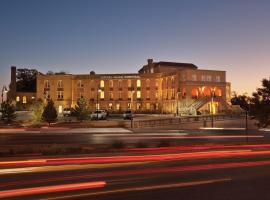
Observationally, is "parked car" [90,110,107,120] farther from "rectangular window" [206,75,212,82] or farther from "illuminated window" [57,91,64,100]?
"illuminated window" [57,91,64,100]

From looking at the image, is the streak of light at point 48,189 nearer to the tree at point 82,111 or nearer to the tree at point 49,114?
the tree at point 49,114

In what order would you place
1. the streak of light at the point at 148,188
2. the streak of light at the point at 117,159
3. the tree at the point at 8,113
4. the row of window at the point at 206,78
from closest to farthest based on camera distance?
the streak of light at the point at 148,188
the streak of light at the point at 117,159
the tree at the point at 8,113
the row of window at the point at 206,78

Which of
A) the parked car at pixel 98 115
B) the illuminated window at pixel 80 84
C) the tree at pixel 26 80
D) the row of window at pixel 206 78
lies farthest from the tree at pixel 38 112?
the tree at pixel 26 80

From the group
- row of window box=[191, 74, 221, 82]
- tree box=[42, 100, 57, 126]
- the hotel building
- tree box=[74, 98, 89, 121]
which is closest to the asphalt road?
tree box=[42, 100, 57, 126]

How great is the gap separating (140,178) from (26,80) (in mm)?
123904

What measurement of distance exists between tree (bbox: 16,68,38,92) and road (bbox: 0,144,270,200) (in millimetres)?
112961

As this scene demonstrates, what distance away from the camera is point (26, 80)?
430ft

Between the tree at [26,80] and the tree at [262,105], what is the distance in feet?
341

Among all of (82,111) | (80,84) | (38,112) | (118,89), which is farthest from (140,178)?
(80,84)

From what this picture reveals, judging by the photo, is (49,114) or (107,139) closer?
(107,139)

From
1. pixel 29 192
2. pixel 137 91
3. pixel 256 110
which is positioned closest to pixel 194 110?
pixel 137 91

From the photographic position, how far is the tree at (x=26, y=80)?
126781 millimetres

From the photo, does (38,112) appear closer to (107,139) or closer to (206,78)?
(107,139)

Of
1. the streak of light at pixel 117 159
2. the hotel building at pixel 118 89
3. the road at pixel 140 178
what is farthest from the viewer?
the hotel building at pixel 118 89
